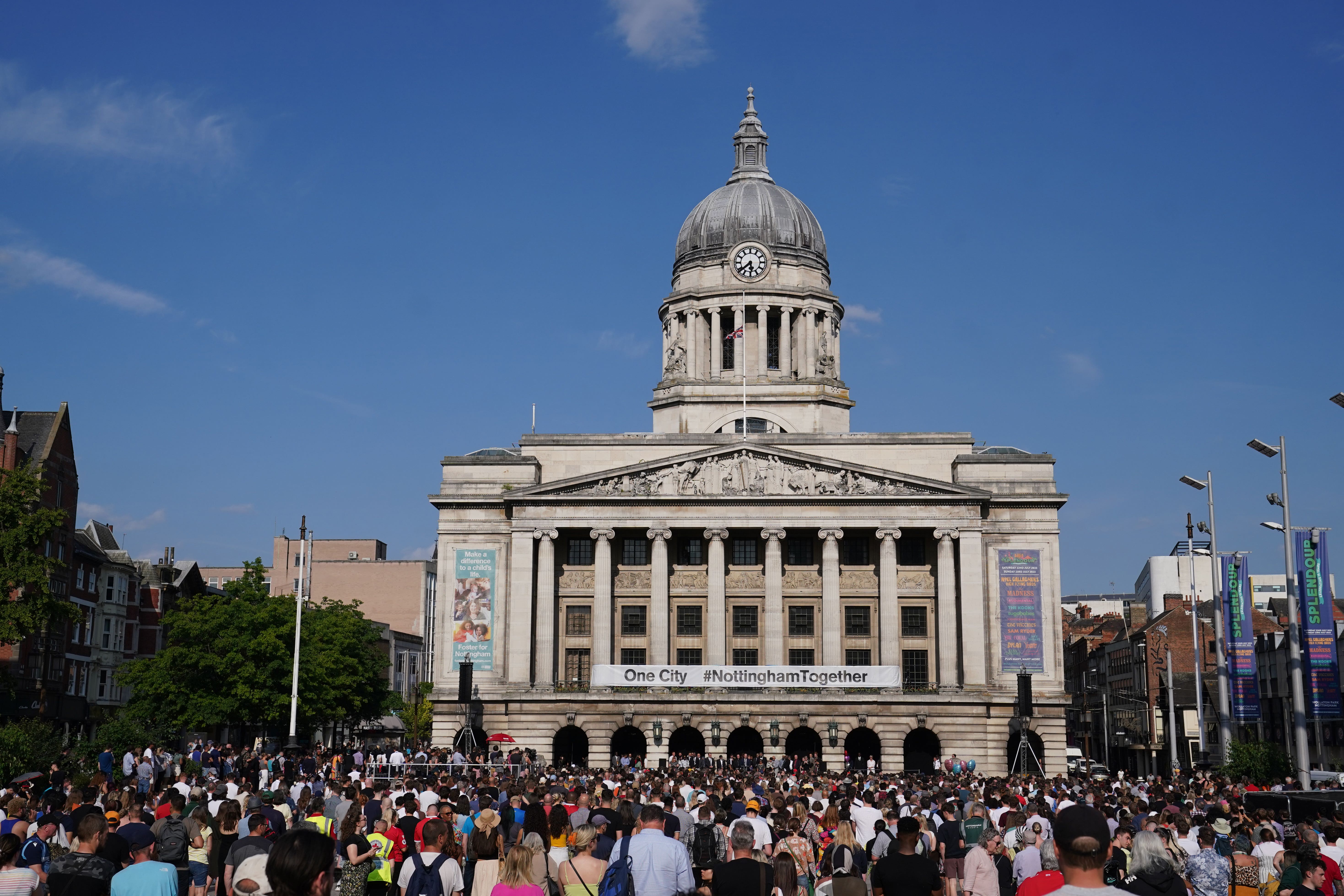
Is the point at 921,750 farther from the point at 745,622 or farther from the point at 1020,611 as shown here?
the point at 745,622

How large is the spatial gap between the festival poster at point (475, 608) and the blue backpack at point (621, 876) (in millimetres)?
62415

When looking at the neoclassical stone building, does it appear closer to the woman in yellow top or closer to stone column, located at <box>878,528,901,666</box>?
stone column, located at <box>878,528,901,666</box>

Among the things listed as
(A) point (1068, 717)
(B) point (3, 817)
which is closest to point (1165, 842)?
(B) point (3, 817)

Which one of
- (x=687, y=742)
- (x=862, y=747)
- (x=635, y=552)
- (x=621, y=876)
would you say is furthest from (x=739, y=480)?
(x=621, y=876)

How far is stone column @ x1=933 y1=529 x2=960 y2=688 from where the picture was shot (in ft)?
242

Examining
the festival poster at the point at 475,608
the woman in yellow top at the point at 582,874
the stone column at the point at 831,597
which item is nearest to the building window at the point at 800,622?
the stone column at the point at 831,597

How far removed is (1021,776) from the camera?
149 ft

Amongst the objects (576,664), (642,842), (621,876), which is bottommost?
(621,876)

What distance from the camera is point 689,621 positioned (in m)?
77.8

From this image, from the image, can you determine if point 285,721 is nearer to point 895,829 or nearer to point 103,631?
point 103,631

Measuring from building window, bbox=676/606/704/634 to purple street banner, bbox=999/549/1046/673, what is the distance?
16.0 metres

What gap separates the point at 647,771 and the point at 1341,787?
20027 millimetres

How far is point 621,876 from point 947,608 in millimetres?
62981

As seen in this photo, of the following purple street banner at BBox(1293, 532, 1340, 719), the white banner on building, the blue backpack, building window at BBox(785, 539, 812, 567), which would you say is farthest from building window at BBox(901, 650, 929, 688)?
the blue backpack
